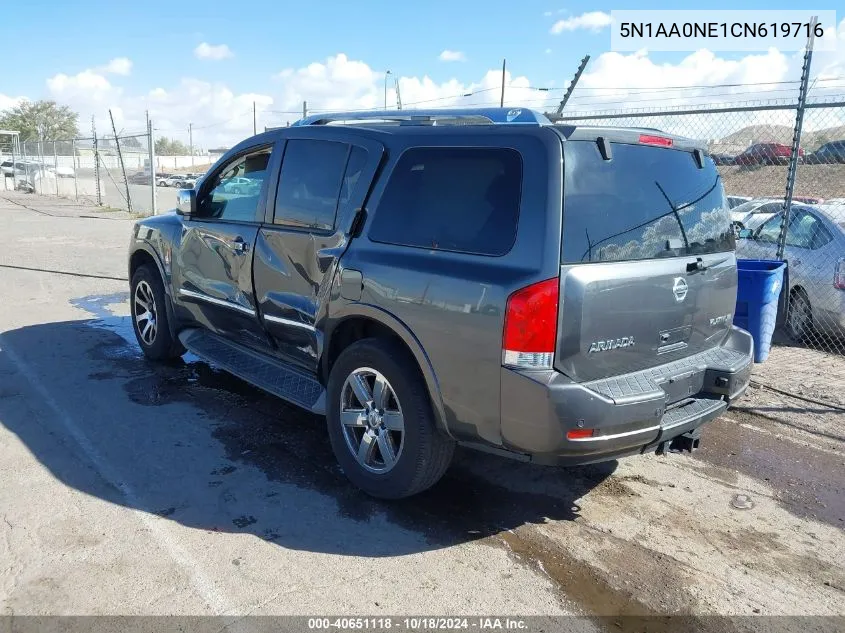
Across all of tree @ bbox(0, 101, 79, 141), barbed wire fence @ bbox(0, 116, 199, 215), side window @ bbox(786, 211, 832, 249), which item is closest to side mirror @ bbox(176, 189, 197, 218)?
side window @ bbox(786, 211, 832, 249)

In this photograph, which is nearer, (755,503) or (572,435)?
(572,435)

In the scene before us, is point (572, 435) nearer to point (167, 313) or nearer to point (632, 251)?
point (632, 251)

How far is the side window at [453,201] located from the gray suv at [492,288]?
10mm

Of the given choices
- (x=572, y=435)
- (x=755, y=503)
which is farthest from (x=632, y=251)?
(x=755, y=503)

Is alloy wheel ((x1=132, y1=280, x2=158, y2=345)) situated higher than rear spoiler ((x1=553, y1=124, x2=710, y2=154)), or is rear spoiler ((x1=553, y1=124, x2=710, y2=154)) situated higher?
rear spoiler ((x1=553, y1=124, x2=710, y2=154))

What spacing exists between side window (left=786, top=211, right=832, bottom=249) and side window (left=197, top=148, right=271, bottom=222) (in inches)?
224

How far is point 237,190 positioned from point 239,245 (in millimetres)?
510

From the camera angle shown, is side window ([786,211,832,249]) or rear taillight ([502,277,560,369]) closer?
rear taillight ([502,277,560,369])

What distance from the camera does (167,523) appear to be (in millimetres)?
3518

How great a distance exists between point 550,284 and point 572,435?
26.3 inches

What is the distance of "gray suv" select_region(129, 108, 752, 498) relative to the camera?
3.05m

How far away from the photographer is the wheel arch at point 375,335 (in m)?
3.39

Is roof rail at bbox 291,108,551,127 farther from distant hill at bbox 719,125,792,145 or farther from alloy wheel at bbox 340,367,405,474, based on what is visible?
distant hill at bbox 719,125,792,145

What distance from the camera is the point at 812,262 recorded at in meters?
7.46
